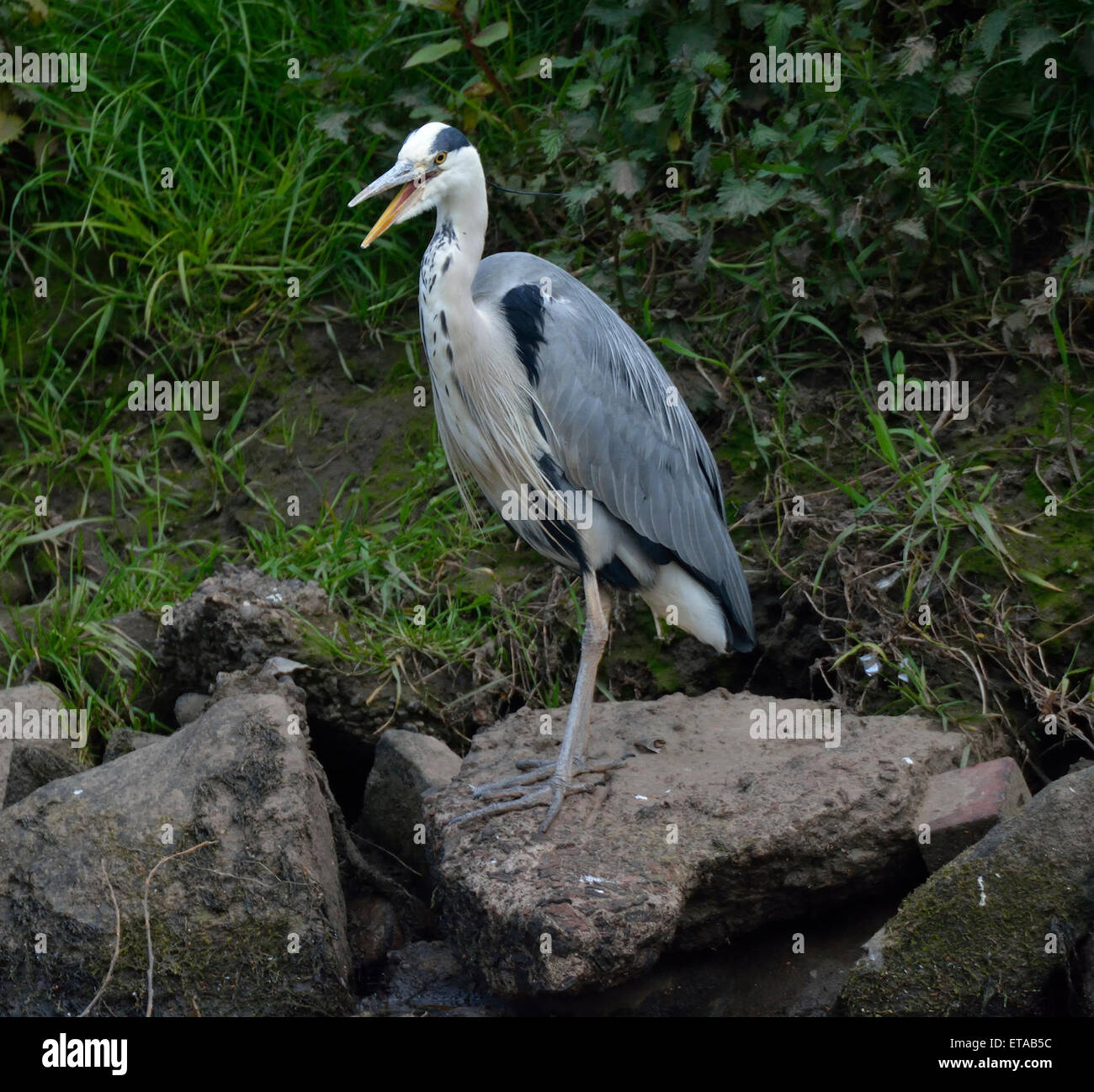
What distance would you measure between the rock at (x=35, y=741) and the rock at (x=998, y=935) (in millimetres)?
2467

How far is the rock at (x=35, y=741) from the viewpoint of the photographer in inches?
166

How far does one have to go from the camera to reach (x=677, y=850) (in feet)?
11.5

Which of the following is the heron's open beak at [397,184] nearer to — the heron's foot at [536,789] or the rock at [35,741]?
the heron's foot at [536,789]

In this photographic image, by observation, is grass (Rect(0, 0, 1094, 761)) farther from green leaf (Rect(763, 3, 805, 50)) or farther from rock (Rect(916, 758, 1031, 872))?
rock (Rect(916, 758, 1031, 872))

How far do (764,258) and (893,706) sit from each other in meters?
2.00

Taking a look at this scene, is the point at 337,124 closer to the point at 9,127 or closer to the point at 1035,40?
the point at 9,127

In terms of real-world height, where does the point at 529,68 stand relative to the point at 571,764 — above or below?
above

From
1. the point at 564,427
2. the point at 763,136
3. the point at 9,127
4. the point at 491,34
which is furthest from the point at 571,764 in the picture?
the point at 9,127

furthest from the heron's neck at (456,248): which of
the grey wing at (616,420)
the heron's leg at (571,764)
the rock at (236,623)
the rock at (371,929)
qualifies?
the rock at (371,929)

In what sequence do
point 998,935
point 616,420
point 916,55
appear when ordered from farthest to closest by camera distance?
point 916,55
point 616,420
point 998,935

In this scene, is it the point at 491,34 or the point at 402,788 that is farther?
the point at 491,34

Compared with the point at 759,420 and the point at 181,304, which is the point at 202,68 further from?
the point at 759,420

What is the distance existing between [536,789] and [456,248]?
156 cm

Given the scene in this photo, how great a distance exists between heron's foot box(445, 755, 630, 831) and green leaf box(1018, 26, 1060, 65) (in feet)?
9.60
